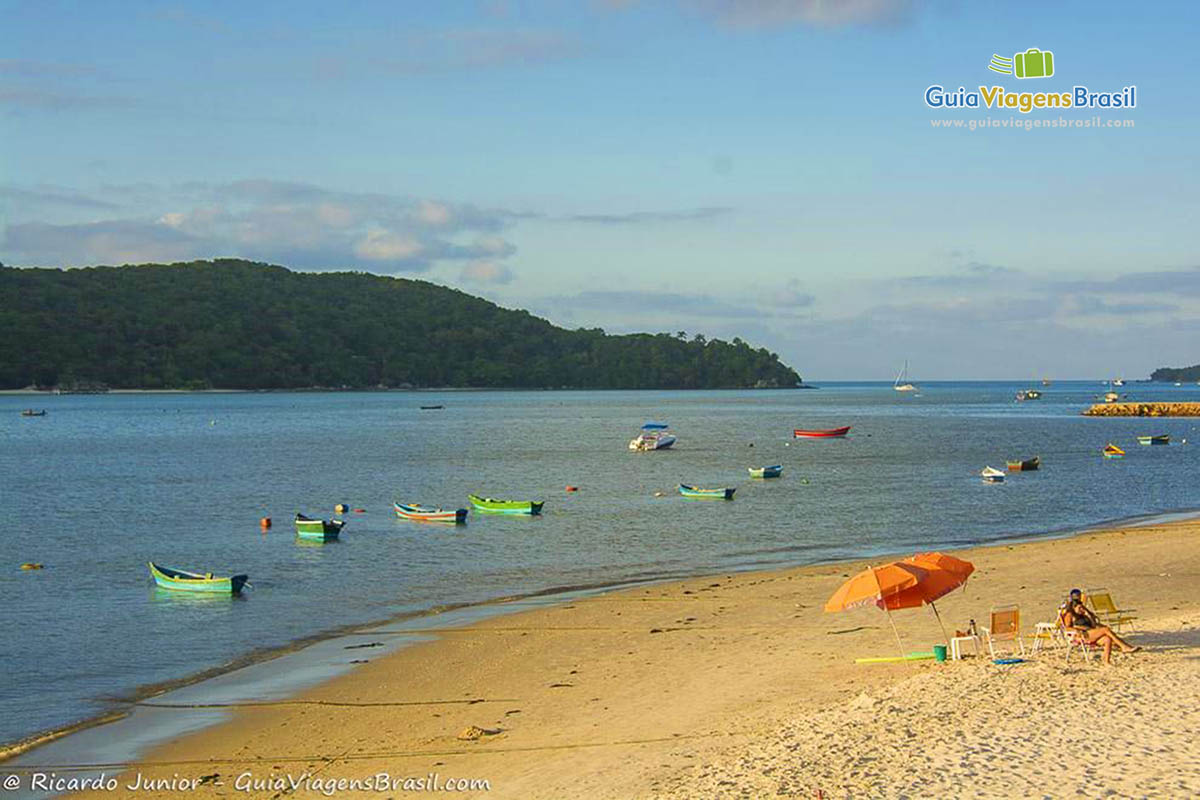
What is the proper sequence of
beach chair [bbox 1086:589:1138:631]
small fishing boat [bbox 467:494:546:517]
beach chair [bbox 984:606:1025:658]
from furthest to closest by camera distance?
small fishing boat [bbox 467:494:546:517], beach chair [bbox 1086:589:1138:631], beach chair [bbox 984:606:1025:658]

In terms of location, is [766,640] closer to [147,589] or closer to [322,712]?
[322,712]

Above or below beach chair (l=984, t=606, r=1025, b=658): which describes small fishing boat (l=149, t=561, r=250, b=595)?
below

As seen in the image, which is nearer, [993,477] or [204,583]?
[204,583]

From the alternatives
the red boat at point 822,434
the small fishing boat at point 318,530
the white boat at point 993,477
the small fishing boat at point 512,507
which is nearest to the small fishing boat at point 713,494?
the small fishing boat at point 512,507

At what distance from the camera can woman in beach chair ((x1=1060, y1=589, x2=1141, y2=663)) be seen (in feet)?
54.9

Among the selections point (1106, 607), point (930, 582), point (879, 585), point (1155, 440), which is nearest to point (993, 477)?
point (1155, 440)

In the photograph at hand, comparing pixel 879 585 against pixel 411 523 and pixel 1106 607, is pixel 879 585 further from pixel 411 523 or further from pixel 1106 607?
pixel 411 523

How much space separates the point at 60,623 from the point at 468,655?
10905mm

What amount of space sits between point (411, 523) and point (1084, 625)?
105 feet

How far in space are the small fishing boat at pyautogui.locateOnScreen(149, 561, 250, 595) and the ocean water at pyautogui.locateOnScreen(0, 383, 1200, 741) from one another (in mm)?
622

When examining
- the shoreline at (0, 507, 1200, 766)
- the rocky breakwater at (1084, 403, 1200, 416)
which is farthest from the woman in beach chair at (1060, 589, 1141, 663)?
the rocky breakwater at (1084, 403, 1200, 416)

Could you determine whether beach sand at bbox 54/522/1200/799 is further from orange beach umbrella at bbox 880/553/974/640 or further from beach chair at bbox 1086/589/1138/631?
orange beach umbrella at bbox 880/553/974/640

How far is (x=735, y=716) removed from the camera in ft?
50.4

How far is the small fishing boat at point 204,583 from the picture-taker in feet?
95.7
